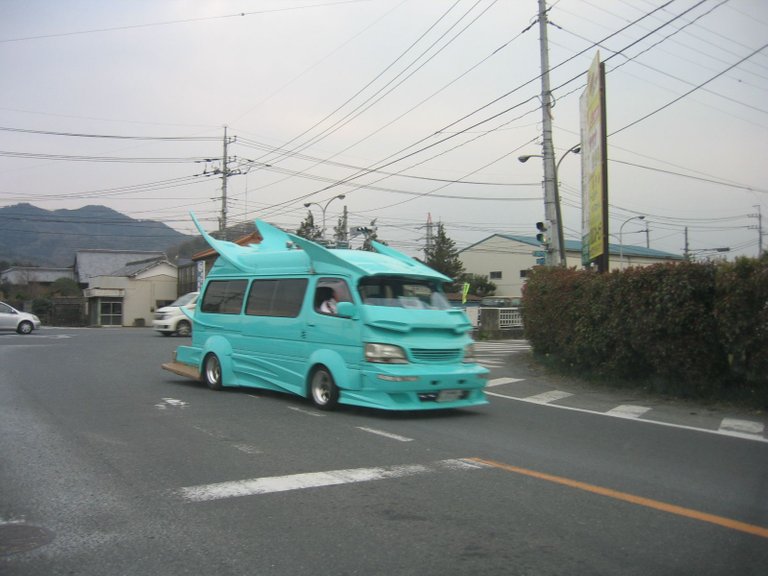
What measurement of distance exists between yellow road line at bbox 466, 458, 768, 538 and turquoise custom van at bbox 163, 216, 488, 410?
7.97 feet

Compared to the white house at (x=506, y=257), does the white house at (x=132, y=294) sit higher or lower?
lower

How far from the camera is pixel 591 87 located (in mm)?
16781

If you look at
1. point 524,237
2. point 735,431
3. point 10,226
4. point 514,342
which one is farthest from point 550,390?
point 10,226

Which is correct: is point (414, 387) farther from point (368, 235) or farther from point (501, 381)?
point (368, 235)

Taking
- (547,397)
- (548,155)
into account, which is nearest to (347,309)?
(547,397)

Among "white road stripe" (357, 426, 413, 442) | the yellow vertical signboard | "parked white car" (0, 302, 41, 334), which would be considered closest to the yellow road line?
"white road stripe" (357, 426, 413, 442)

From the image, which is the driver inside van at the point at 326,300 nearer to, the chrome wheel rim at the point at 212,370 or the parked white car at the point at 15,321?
the chrome wheel rim at the point at 212,370

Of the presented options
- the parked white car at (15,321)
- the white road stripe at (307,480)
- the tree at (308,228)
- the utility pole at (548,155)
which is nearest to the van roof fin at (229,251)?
the white road stripe at (307,480)

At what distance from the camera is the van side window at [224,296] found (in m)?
11.8

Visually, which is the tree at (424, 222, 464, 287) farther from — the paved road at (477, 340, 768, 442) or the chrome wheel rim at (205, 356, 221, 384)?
the chrome wheel rim at (205, 356, 221, 384)

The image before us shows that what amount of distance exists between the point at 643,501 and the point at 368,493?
230 centimetres

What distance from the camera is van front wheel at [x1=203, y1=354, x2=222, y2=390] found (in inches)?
465

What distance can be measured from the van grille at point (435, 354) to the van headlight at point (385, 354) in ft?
0.60

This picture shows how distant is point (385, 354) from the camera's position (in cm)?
880
